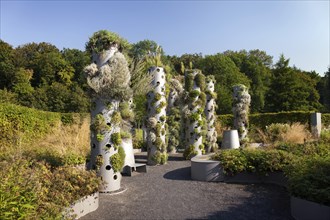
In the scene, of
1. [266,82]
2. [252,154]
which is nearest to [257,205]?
[252,154]

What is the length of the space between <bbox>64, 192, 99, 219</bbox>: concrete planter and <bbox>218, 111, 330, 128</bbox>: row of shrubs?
15631 millimetres

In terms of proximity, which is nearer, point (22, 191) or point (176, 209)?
point (22, 191)

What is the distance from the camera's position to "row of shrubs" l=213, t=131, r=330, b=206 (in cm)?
511

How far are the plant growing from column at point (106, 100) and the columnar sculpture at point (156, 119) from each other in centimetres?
370

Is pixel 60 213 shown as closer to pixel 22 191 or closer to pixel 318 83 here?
pixel 22 191

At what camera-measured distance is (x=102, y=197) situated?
6.51 metres

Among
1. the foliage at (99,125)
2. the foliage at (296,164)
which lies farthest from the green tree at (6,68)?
the foliage at (296,164)

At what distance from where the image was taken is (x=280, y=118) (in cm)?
1930

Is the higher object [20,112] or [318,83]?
[318,83]

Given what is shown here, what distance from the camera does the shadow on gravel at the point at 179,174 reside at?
337 inches

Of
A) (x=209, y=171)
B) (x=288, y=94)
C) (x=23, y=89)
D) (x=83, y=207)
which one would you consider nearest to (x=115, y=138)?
(x=83, y=207)

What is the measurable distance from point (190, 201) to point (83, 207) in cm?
227

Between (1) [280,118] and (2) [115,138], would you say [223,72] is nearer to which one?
(1) [280,118]

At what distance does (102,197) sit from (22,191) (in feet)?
8.26
